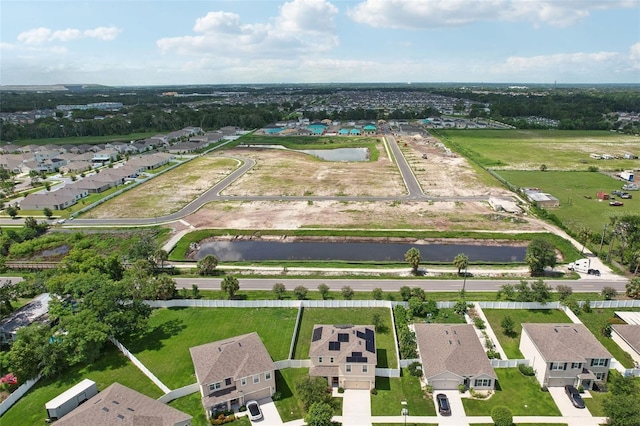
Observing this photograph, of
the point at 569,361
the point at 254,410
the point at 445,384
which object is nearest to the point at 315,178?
the point at 445,384

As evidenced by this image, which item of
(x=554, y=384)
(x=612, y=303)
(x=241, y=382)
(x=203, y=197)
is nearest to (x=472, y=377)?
(x=554, y=384)

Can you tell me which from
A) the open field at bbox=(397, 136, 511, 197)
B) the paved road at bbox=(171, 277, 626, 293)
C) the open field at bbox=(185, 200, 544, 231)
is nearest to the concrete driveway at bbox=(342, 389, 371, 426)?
the paved road at bbox=(171, 277, 626, 293)

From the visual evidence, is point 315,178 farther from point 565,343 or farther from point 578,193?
point 565,343

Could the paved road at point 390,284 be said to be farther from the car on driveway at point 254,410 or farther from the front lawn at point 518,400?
the car on driveway at point 254,410

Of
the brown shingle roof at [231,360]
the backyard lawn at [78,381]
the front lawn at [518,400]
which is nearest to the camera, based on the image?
the backyard lawn at [78,381]

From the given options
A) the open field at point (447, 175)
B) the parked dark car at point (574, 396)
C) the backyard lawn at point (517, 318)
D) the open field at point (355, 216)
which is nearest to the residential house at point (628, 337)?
the backyard lawn at point (517, 318)

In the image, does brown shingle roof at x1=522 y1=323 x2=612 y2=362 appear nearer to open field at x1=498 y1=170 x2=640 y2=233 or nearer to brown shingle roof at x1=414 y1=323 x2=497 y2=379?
brown shingle roof at x1=414 y1=323 x2=497 y2=379

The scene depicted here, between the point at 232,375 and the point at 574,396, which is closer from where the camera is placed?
the point at 232,375
